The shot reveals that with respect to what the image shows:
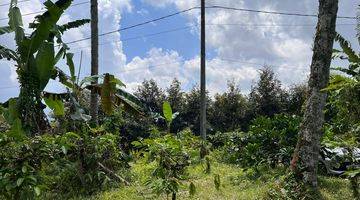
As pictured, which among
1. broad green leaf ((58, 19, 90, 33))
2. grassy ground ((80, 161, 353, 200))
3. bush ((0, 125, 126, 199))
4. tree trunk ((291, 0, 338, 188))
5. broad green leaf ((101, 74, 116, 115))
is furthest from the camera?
broad green leaf ((58, 19, 90, 33))

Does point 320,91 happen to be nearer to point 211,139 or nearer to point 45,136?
point 45,136

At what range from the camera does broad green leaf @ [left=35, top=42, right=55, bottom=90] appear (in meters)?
8.10

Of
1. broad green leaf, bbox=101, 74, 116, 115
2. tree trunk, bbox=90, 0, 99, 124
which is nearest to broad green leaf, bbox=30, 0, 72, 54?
broad green leaf, bbox=101, 74, 116, 115

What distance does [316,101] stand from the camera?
9.55 m

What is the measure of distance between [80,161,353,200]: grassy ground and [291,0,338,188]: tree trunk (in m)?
0.78

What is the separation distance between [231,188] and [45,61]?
555cm

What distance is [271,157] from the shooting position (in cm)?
1239

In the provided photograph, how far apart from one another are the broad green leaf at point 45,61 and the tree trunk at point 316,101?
482 cm

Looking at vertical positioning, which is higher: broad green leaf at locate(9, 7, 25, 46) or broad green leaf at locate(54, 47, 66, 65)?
broad green leaf at locate(9, 7, 25, 46)

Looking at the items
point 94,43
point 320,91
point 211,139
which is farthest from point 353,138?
point 211,139

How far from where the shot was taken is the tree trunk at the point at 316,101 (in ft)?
31.1

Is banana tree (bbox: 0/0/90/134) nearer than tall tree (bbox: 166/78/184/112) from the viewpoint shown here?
Yes

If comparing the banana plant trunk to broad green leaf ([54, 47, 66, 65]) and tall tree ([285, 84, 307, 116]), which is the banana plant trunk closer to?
broad green leaf ([54, 47, 66, 65])

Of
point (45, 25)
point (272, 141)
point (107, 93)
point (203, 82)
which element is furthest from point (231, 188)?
point (203, 82)
